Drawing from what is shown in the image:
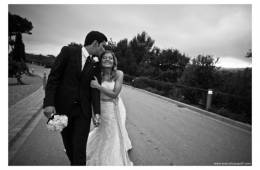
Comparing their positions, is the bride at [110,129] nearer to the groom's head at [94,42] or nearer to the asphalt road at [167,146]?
the asphalt road at [167,146]

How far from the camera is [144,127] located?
500cm

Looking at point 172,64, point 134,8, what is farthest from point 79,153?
point 172,64

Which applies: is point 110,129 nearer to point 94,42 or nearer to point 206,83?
point 94,42

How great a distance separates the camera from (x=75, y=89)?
2170mm

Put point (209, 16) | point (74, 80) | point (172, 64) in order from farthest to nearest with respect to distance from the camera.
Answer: point (172, 64) → point (209, 16) → point (74, 80)

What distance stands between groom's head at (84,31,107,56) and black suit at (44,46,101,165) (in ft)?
0.43

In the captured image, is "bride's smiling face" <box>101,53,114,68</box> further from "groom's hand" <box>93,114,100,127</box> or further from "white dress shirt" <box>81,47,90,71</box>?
"groom's hand" <box>93,114,100,127</box>

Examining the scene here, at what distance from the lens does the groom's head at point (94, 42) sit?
2.24 metres

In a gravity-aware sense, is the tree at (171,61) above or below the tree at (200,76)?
above

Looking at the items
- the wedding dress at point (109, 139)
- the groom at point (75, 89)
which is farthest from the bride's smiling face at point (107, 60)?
the groom at point (75, 89)
